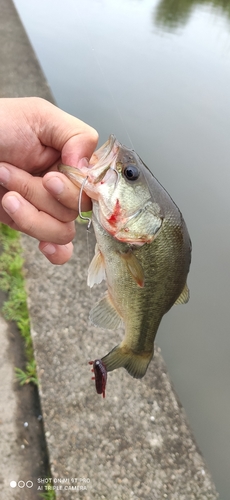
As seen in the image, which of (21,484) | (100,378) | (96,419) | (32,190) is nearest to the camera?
(100,378)

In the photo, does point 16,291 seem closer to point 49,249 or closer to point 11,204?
point 49,249

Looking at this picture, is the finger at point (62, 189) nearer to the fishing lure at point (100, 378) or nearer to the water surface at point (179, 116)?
the fishing lure at point (100, 378)

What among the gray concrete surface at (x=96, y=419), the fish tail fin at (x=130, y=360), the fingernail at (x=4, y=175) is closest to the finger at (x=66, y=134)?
the fingernail at (x=4, y=175)

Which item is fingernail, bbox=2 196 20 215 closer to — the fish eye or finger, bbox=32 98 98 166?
finger, bbox=32 98 98 166

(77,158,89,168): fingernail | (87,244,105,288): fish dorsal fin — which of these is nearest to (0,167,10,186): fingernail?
(77,158,89,168): fingernail

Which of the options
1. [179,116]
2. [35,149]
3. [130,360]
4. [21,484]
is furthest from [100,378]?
[179,116]
